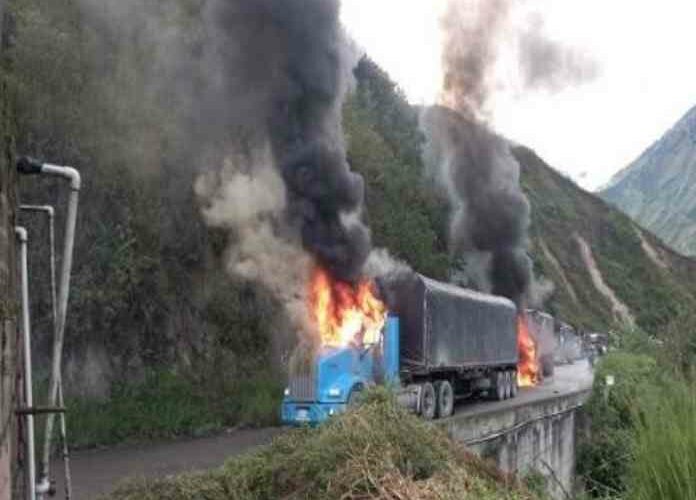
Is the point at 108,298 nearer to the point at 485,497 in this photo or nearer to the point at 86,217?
the point at 86,217

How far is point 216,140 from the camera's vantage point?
24.5m

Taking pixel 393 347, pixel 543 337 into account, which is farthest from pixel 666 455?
pixel 543 337

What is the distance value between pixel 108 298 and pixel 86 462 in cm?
502

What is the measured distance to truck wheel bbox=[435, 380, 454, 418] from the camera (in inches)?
848

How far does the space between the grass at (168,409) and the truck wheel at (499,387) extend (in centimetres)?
791

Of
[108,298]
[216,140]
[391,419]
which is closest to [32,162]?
[391,419]

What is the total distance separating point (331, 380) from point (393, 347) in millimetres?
2159

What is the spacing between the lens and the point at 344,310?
2058cm

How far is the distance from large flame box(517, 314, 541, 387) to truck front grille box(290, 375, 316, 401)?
18393mm

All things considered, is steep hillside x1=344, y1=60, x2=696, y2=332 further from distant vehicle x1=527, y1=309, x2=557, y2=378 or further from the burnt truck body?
the burnt truck body

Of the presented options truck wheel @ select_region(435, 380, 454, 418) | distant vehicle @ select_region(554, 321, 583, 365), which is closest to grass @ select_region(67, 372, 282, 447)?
truck wheel @ select_region(435, 380, 454, 418)

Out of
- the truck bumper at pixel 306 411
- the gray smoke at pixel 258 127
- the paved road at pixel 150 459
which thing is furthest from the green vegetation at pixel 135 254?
the truck bumper at pixel 306 411

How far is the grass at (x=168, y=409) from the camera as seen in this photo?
1777 centimetres

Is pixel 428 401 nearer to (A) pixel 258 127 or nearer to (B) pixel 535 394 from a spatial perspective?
(A) pixel 258 127
